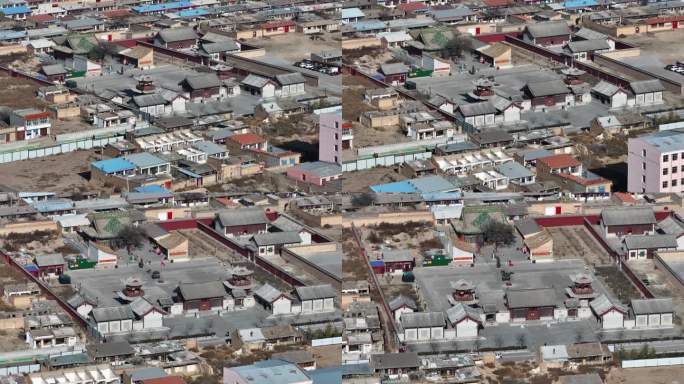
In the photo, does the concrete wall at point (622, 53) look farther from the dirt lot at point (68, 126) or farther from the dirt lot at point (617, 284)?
the dirt lot at point (617, 284)

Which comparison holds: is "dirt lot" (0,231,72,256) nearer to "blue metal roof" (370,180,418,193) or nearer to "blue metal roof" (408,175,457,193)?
"blue metal roof" (370,180,418,193)

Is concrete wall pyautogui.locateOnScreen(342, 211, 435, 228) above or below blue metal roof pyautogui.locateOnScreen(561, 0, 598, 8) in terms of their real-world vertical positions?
above

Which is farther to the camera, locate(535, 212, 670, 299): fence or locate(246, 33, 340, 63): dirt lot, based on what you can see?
locate(246, 33, 340, 63): dirt lot

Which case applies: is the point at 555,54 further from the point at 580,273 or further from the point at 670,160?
the point at 580,273

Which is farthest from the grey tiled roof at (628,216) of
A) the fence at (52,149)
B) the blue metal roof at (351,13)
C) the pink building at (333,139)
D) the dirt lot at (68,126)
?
the blue metal roof at (351,13)

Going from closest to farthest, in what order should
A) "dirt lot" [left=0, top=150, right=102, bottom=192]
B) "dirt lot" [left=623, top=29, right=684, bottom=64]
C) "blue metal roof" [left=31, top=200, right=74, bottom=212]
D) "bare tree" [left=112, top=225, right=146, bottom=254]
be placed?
1. "bare tree" [left=112, top=225, right=146, bottom=254]
2. "blue metal roof" [left=31, top=200, right=74, bottom=212]
3. "dirt lot" [left=0, top=150, right=102, bottom=192]
4. "dirt lot" [left=623, top=29, right=684, bottom=64]

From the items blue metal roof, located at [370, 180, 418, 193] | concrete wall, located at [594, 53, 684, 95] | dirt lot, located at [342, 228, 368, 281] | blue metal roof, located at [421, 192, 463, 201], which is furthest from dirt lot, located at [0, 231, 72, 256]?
concrete wall, located at [594, 53, 684, 95]

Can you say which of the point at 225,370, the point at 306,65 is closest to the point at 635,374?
the point at 225,370

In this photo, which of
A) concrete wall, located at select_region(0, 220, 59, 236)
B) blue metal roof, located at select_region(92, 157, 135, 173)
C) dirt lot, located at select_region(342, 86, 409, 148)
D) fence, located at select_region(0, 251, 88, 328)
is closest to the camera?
fence, located at select_region(0, 251, 88, 328)
